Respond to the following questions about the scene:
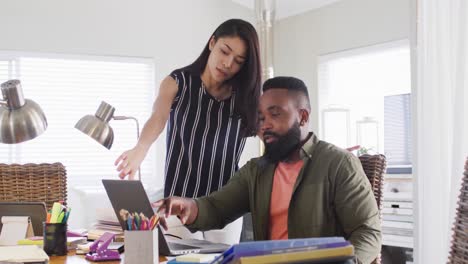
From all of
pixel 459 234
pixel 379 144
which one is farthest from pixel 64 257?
pixel 379 144

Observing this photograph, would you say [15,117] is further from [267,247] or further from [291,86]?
[267,247]

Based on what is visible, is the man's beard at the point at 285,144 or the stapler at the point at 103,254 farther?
the man's beard at the point at 285,144

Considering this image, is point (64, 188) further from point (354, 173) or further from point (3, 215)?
point (354, 173)

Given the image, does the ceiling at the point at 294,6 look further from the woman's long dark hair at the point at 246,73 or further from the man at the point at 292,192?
the man at the point at 292,192

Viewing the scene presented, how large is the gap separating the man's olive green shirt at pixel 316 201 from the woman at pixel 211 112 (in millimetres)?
253

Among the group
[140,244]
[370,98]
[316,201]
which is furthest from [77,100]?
[140,244]

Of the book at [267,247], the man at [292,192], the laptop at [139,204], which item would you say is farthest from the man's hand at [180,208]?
the book at [267,247]

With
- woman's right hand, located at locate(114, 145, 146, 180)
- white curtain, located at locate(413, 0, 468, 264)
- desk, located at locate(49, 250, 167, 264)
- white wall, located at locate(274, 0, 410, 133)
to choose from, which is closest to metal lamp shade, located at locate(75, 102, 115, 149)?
woman's right hand, located at locate(114, 145, 146, 180)

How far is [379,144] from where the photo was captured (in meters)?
4.73

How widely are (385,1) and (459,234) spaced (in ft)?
12.5

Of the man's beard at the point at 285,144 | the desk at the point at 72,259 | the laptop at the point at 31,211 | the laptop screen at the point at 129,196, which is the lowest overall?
the desk at the point at 72,259

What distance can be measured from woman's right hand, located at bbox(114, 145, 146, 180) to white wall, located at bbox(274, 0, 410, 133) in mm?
3202

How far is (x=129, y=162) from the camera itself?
1835mm

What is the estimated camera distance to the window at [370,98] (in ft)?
14.8
